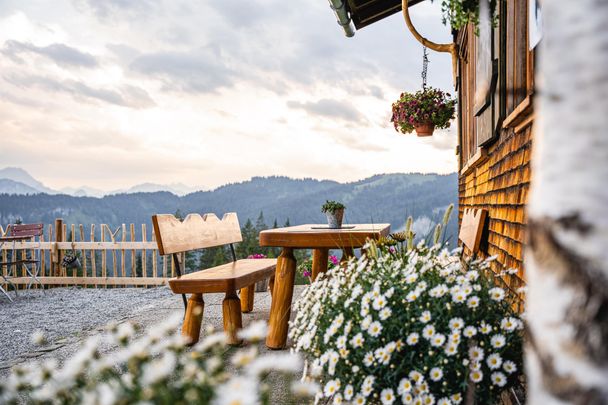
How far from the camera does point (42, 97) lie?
11.6 meters

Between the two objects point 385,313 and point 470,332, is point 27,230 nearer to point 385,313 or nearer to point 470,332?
point 385,313

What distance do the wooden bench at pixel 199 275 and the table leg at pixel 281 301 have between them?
259 mm

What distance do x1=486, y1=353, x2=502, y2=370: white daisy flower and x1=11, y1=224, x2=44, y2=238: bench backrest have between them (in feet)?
29.9

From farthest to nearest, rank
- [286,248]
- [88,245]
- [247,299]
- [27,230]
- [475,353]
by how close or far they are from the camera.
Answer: [88,245]
[27,230]
[247,299]
[286,248]
[475,353]

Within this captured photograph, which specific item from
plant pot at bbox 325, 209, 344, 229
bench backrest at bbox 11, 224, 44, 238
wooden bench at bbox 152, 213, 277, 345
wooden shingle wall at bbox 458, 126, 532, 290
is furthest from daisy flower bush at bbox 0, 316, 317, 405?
bench backrest at bbox 11, 224, 44, 238

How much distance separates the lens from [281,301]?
3684mm

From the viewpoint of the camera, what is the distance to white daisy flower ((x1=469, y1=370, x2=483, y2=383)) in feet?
5.28

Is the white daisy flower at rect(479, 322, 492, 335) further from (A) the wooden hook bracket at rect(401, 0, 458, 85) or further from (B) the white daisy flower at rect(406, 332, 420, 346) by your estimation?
(A) the wooden hook bracket at rect(401, 0, 458, 85)

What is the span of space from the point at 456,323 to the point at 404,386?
26cm

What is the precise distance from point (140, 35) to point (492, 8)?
28.3 ft

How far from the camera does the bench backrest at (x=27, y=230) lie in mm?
9105

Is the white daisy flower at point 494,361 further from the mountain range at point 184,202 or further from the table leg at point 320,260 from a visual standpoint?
the mountain range at point 184,202

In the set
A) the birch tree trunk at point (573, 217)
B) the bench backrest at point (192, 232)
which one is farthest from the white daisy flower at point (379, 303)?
the bench backrest at point (192, 232)

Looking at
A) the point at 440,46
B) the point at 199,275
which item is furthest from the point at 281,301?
the point at 440,46
